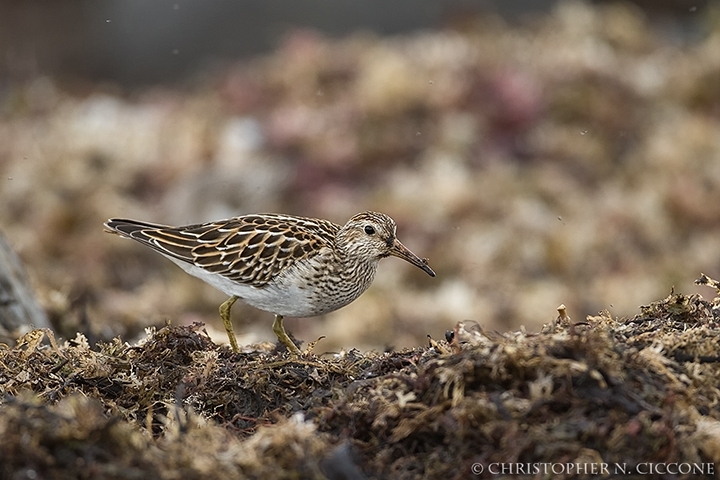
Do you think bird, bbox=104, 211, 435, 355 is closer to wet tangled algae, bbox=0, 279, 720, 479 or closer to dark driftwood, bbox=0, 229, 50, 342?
dark driftwood, bbox=0, 229, 50, 342

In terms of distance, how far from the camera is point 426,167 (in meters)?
12.8

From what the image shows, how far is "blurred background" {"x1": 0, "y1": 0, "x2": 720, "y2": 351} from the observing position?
1073cm

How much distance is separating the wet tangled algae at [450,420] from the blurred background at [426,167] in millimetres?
4584

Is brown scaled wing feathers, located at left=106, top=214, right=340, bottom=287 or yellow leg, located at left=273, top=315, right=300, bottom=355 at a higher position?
brown scaled wing feathers, located at left=106, top=214, right=340, bottom=287

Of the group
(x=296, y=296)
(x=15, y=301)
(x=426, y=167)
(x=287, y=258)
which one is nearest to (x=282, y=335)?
(x=296, y=296)

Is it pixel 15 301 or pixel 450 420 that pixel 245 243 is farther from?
pixel 450 420

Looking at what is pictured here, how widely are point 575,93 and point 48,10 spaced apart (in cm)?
1351

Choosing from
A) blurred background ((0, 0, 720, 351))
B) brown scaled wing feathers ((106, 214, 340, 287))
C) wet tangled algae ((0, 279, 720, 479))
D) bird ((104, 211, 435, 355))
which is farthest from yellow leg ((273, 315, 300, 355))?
blurred background ((0, 0, 720, 351))

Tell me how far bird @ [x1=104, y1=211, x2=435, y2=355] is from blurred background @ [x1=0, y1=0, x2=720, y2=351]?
200cm

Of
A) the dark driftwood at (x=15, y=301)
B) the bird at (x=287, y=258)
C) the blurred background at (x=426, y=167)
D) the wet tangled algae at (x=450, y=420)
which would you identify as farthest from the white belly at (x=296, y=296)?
the blurred background at (x=426, y=167)

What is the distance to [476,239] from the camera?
11.5 m

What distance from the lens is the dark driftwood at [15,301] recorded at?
21.9ft

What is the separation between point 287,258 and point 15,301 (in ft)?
7.19

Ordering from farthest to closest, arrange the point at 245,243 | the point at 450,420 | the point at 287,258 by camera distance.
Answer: the point at 245,243, the point at 287,258, the point at 450,420
